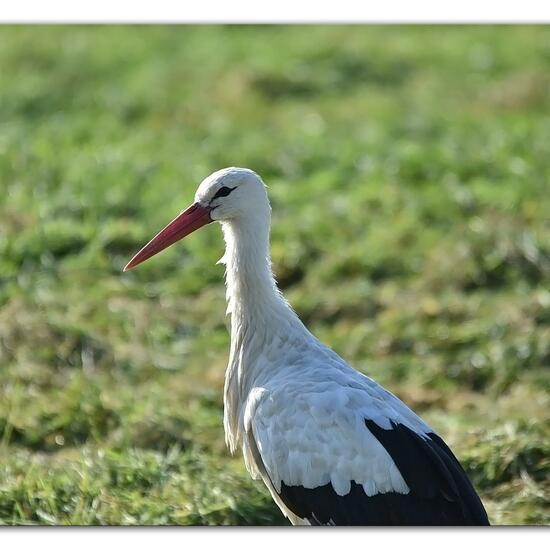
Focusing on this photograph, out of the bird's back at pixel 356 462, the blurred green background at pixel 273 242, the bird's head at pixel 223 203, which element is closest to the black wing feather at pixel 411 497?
the bird's back at pixel 356 462

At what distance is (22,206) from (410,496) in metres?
4.06

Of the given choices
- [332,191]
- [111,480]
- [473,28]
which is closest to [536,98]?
[473,28]

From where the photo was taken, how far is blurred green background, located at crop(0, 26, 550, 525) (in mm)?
5367

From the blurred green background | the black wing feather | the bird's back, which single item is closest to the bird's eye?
the bird's back

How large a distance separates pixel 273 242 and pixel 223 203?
2.84m

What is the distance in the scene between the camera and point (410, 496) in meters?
4.27

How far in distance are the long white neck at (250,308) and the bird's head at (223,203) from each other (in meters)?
0.04

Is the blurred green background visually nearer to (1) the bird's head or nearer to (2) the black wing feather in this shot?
(2) the black wing feather

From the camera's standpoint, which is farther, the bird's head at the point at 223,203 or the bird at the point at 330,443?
the bird's head at the point at 223,203

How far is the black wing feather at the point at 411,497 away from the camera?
425 cm

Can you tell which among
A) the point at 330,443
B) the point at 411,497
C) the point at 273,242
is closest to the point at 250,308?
the point at 330,443

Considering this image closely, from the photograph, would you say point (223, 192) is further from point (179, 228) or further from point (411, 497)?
point (411, 497)

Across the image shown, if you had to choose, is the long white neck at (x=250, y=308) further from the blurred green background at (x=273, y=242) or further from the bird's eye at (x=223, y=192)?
the blurred green background at (x=273, y=242)

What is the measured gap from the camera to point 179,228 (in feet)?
15.6
